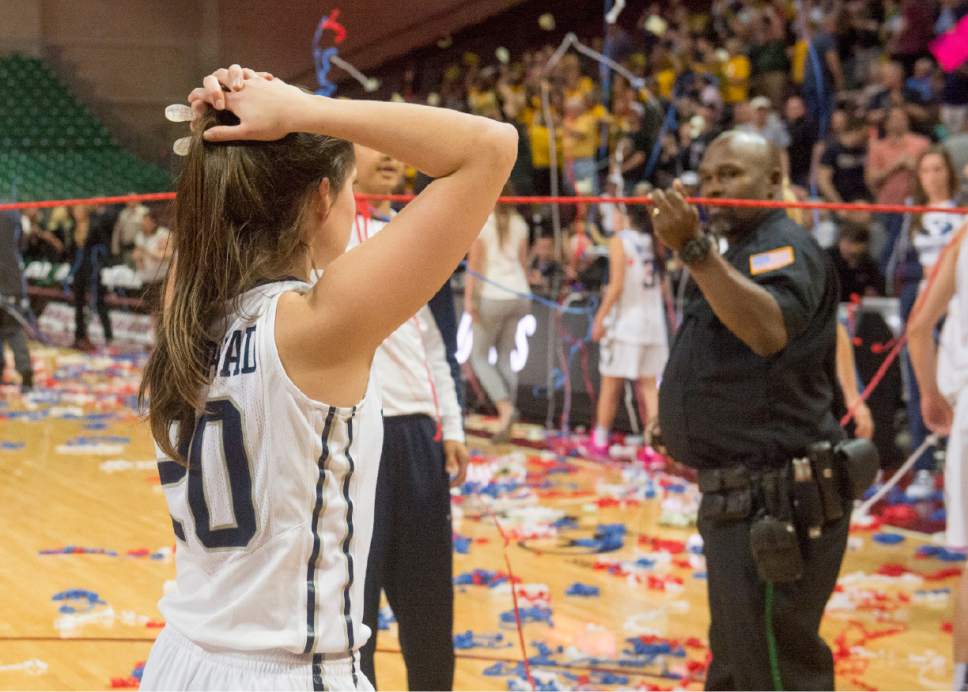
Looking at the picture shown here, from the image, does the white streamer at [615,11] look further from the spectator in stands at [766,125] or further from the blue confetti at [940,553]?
the blue confetti at [940,553]

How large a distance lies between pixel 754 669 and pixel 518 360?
483 cm

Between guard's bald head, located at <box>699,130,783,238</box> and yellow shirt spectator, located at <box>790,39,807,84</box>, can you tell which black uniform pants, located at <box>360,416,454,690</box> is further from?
yellow shirt spectator, located at <box>790,39,807,84</box>

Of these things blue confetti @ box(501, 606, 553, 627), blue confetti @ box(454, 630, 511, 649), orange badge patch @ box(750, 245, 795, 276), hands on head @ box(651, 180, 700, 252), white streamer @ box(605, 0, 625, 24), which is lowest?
blue confetti @ box(501, 606, 553, 627)

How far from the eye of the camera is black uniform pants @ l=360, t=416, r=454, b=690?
2441 millimetres

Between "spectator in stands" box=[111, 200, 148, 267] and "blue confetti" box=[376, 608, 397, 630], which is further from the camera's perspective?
"spectator in stands" box=[111, 200, 148, 267]

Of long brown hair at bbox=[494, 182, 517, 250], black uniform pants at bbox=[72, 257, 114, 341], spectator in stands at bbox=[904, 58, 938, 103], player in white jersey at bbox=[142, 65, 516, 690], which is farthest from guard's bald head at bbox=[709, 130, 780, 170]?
black uniform pants at bbox=[72, 257, 114, 341]

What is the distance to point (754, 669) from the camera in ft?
7.80

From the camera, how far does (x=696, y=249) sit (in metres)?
2.24

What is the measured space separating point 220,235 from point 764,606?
1.54 metres

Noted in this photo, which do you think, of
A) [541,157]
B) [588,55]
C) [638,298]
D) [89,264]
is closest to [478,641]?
[638,298]

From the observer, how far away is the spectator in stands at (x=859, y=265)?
670cm

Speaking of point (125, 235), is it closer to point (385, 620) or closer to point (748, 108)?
point (748, 108)

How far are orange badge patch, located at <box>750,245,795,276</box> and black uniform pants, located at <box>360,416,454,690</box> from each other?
2.46 ft

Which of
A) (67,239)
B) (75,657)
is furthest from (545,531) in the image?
(67,239)
